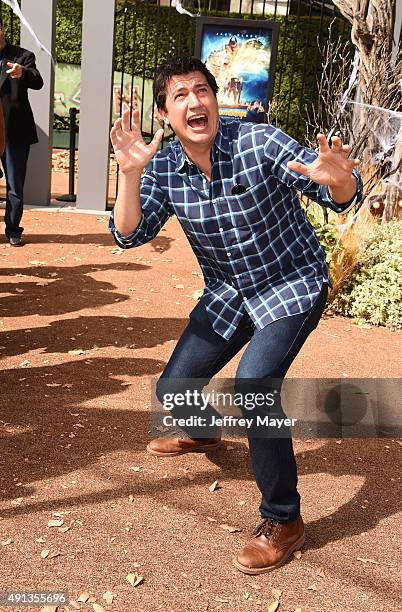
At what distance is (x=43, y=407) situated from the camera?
4750 millimetres

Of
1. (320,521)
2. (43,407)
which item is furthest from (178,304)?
(320,521)

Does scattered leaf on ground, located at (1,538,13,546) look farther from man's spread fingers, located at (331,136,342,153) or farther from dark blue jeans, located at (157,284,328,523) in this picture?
man's spread fingers, located at (331,136,342,153)

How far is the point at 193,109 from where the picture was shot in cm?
326

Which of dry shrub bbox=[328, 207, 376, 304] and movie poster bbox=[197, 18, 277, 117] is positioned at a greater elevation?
movie poster bbox=[197, 18, 277, 117]

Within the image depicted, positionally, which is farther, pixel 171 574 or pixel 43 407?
pixel 43 407

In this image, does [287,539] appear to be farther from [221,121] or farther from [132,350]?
[132,350]

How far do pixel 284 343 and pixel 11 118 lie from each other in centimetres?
620

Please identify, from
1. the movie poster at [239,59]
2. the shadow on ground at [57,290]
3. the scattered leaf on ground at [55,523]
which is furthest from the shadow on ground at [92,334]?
the movie poster at [239,59]

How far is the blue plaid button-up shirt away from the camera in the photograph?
10.7 feet

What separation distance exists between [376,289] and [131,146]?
418 cm

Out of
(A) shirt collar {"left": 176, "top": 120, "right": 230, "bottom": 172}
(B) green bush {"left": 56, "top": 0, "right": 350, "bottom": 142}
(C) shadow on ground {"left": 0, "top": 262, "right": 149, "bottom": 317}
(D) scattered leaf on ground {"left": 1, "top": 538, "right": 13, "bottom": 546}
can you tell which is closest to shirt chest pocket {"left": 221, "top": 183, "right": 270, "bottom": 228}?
(A) shirt collar {"left": 176, "top": 120, "right": 230, "bottom": 172}

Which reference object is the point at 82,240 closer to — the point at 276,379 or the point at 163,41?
the point at 276,379

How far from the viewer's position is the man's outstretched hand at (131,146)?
10.7 ft

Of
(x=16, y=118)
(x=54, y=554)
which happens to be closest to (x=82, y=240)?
(x=16, y=118)
